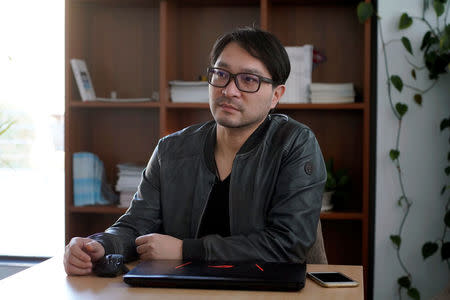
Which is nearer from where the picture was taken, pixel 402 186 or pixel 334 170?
pixel 402 186

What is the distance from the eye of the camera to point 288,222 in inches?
67.4

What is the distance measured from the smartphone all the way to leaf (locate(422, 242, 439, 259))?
1.63 meters

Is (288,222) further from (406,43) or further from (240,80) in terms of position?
(406,43)

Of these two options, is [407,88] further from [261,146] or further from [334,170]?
[261,146]

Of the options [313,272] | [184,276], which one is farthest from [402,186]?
[184,276]

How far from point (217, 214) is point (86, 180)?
4.78 feet

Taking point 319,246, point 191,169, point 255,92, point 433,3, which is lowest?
point 319,246

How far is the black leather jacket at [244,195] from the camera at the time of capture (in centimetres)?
166

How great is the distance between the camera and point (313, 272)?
1431 mm

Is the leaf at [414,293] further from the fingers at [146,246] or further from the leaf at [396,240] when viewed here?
the fingers at [146,246]

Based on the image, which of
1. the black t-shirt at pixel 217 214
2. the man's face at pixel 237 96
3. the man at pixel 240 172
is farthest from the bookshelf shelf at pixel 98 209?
the man's face at pixel 237 96

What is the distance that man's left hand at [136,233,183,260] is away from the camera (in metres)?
1.56

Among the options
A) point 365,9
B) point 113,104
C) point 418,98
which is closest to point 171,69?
point 113,104

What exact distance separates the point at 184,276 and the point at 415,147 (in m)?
1.94
